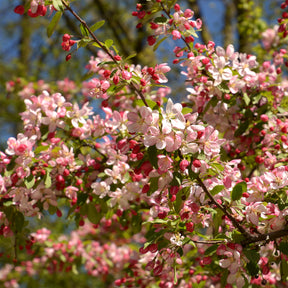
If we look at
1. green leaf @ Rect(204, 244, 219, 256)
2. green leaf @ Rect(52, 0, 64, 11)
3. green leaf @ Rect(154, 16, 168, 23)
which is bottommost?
green leaf @ Rect(204, 244, 219, 256)

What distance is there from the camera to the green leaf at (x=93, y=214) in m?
2.24

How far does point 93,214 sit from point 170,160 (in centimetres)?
91

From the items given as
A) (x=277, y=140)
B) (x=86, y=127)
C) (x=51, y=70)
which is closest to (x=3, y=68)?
(x=51, y=70)

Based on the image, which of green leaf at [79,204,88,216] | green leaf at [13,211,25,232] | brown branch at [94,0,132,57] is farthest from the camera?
brown branch at [94,0,132,57]

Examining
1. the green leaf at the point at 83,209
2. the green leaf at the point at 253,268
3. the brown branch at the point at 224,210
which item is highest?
the green leaf at the point at 83,209

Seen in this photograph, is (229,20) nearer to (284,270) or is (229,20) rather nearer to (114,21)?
(114,21)

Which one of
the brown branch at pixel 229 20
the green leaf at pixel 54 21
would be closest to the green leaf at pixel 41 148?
the green leaf at pixel 54 21

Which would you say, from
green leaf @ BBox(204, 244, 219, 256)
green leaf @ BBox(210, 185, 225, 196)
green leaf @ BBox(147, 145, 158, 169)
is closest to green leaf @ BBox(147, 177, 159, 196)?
green leaf @ BBox(147, 145, 158, 169)

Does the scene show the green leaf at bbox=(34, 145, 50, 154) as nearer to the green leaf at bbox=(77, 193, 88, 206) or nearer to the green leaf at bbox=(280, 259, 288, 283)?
the green leaf at bbox=(77, 193, 88, 206)

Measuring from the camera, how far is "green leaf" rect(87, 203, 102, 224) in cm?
224

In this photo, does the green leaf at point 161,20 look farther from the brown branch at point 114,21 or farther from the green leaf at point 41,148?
the brown branch at point 114,21

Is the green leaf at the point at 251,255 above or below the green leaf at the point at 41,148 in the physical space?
below

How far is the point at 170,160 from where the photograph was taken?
4.92 ft

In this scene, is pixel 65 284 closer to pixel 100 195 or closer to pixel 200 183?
pixel 100 195
